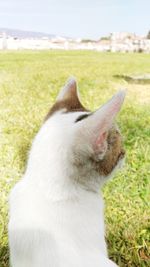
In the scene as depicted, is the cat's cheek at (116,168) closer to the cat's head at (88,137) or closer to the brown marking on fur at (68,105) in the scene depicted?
the cat's head at (88,137)

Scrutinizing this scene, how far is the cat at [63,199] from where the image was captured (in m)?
2.04

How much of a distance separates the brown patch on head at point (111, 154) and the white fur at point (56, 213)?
0.20 ft

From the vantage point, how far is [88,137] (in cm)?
196

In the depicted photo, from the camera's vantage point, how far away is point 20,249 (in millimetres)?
2145

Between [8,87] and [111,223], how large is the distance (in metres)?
4.88

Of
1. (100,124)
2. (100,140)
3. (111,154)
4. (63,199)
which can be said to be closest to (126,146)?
(111,154)

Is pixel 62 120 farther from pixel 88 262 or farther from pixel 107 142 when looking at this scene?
pixel 88 262

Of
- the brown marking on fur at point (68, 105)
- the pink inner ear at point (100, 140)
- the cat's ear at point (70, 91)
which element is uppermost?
the cat's ear at point (70, 91)

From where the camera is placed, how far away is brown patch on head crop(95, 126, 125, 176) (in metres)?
2.18

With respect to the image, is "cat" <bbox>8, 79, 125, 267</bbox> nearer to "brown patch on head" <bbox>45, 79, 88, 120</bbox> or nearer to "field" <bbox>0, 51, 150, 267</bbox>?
"brown patch on head" <bbox>45, 79, 88, 120</bbox>

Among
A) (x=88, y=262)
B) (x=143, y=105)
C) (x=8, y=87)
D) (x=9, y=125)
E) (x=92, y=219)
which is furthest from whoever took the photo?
(x=8, y=87)

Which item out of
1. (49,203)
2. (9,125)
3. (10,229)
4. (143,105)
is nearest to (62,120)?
(49,203)

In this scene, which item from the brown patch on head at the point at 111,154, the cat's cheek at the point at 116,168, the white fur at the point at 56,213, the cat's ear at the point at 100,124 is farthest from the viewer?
the cat's cheek at the point at 116,168


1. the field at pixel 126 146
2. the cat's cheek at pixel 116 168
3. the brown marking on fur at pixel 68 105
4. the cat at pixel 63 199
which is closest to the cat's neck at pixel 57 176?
the cat at pixel 63 199
